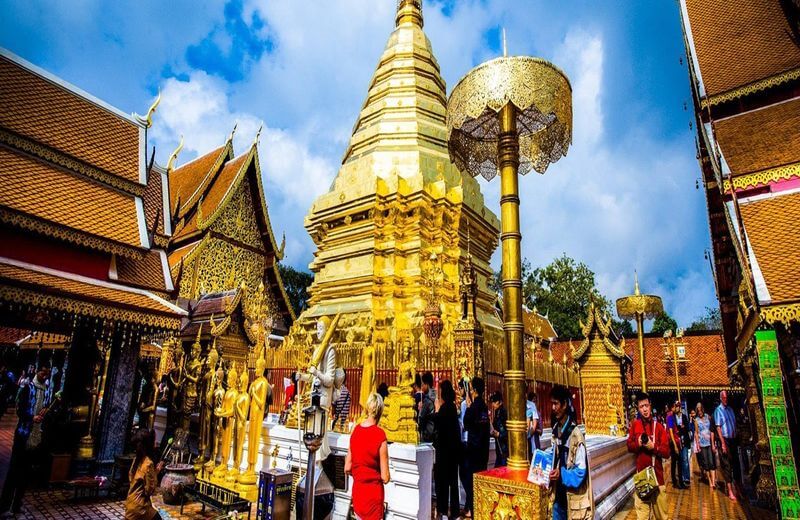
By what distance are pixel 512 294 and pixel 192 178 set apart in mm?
18908

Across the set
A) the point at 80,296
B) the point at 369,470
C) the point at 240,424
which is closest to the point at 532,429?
the point at 369,470

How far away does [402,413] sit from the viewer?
15.2 ft

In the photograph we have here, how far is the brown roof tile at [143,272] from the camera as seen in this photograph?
7.52m

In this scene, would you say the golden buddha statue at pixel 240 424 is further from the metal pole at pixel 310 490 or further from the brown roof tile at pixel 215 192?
the brown roof tile at pixel 215 192

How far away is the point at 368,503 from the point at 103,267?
19.9ft

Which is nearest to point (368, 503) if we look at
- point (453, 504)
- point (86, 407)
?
point (453, 504)

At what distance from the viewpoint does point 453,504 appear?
4637 mm

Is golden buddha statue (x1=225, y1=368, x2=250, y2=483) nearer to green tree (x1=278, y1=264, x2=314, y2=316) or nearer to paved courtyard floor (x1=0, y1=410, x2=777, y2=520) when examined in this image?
paved courtyard floor (x1=0, y1=410, x2=777, y2=520)

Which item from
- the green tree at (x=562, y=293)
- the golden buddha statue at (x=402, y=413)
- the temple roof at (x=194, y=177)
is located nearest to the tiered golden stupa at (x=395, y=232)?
the golden buddha statue at (x=402, y=413)

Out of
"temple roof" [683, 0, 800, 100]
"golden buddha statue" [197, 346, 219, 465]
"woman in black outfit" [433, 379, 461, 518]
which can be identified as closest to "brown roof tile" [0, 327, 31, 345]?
"golden buddha statue" [197, 346, 219, 465]

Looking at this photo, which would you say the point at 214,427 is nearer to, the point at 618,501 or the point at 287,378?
the point at 287,378

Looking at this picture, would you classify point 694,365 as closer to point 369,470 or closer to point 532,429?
point 532,429

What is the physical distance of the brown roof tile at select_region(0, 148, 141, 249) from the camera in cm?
637

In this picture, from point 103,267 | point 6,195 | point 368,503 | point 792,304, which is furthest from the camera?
point 103,267
